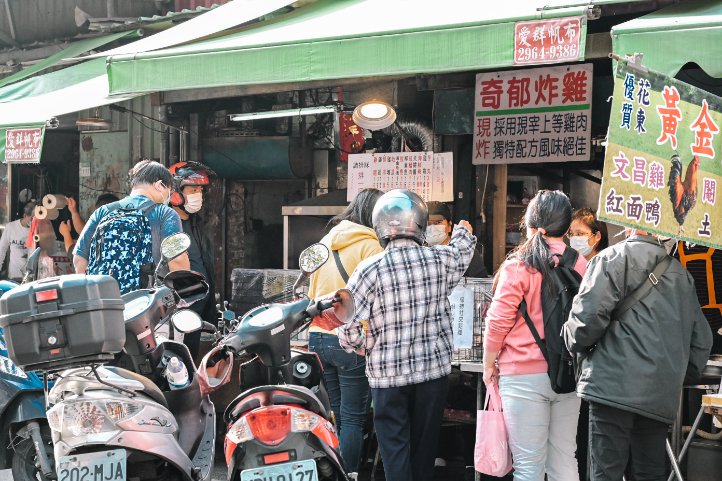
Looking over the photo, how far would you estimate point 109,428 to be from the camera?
479cm

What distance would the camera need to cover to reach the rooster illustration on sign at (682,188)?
197 inches

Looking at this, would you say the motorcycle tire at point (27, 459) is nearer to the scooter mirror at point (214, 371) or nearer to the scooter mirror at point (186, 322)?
the scooter mirror at point (214, 371)

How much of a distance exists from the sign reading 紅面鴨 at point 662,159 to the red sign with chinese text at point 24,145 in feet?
20.2

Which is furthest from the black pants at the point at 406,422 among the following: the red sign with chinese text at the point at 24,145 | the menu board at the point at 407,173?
the red sign with chinese text at the point at 24,145

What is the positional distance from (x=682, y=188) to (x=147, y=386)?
2857mm

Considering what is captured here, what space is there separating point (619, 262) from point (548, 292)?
22.5 inches

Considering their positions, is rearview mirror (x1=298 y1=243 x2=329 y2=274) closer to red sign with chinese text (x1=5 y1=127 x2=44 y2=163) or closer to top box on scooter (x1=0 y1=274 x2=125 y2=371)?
top box on scooter (x1=0 y1=274 x2=125 y2=371)

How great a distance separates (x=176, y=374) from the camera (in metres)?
5.59

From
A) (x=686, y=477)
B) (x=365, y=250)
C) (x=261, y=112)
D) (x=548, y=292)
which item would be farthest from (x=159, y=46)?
(x=686, y=477)

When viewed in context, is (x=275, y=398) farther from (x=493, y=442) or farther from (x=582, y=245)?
(x=582, y=245)

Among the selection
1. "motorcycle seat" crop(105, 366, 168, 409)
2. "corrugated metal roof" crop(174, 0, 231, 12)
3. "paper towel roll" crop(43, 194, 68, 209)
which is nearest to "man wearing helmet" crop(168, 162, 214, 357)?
"paper towel roll" crop(43, 194, 68, 209)

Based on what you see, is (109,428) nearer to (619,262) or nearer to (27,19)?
(619,262)

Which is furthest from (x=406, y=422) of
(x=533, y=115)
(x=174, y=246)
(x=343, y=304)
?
(x=533, y=115)

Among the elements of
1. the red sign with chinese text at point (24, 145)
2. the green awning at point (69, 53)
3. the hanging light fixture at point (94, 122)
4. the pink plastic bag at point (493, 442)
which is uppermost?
the green awning at point (69, 53)
